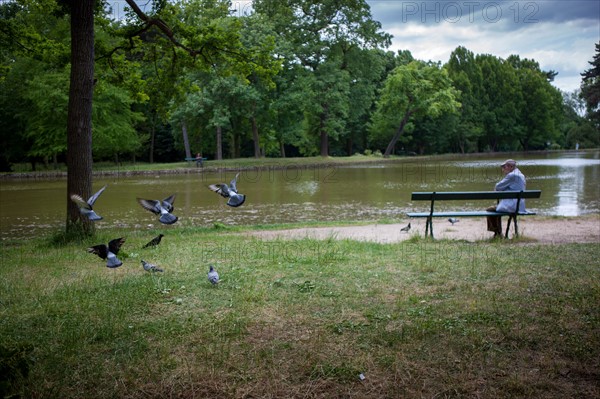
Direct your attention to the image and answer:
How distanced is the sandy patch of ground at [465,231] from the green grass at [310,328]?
2.46 meters

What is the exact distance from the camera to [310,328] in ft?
13.0

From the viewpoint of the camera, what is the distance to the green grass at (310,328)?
3.11m

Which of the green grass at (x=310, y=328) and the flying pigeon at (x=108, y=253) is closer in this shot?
the green grass at (x=310, y=328)

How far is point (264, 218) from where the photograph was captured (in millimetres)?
13562

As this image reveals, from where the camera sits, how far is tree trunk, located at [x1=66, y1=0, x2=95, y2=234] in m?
8.73

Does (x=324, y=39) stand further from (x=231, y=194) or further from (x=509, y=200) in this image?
(x=231, y=194)

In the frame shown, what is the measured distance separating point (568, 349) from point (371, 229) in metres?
7.08

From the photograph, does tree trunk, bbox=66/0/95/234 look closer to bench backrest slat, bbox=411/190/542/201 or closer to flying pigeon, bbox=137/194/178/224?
flying pigeon, bbox=137/194/178/224

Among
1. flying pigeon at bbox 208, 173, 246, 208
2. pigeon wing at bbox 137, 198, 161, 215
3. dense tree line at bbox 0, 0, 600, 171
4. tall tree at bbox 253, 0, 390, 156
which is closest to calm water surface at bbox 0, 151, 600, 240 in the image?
dense tree line at bbox 0, 0, 600, 171

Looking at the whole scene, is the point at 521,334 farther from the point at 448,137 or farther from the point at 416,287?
the point at 448,137

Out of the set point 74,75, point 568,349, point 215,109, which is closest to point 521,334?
point 568,349

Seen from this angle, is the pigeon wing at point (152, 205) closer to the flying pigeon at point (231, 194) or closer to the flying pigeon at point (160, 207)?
the flying pigeon at point (160, 207)

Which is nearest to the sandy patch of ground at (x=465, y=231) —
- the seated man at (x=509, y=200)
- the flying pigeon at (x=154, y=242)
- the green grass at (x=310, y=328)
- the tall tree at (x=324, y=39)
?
the seated man at (x=509, y=200)

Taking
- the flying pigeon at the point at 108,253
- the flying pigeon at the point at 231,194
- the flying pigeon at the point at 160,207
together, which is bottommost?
the flying pigeon at the point at 108,253
